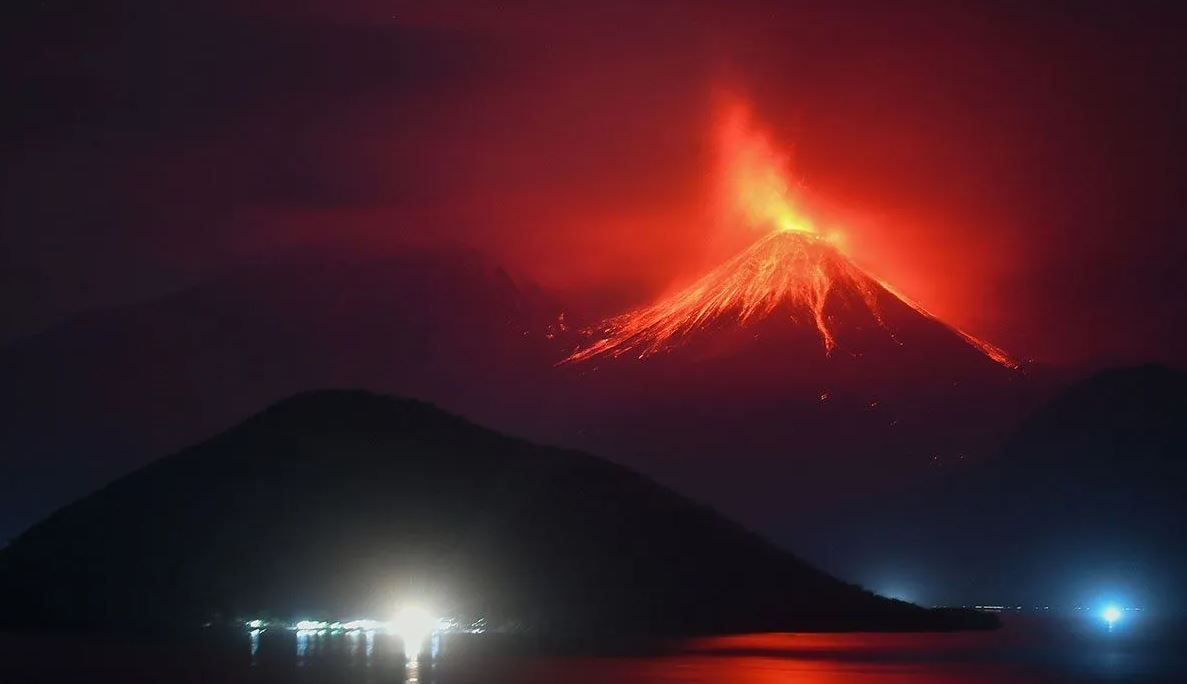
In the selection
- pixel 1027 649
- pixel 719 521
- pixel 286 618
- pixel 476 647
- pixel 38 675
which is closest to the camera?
pixel 38 675

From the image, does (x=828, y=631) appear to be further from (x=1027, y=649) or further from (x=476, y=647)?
(x=476, y=647)

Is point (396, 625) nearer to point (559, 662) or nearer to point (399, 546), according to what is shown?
point (399, 546)

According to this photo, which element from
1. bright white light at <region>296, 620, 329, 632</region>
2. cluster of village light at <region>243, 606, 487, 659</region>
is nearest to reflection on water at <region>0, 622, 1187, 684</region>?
bright white light at <region>296, 620, 329, 632</region>

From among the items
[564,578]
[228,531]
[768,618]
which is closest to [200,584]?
[228,531]

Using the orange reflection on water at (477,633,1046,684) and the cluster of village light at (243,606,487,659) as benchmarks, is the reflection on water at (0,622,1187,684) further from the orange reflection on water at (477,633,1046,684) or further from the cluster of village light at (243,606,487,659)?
the cluster of village light at (243,606,487,659)

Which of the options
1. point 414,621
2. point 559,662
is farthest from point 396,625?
point 559,662

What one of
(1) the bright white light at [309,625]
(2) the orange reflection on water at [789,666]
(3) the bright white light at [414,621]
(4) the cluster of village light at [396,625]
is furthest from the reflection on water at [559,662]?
(3) the bright white light at [414,621]
